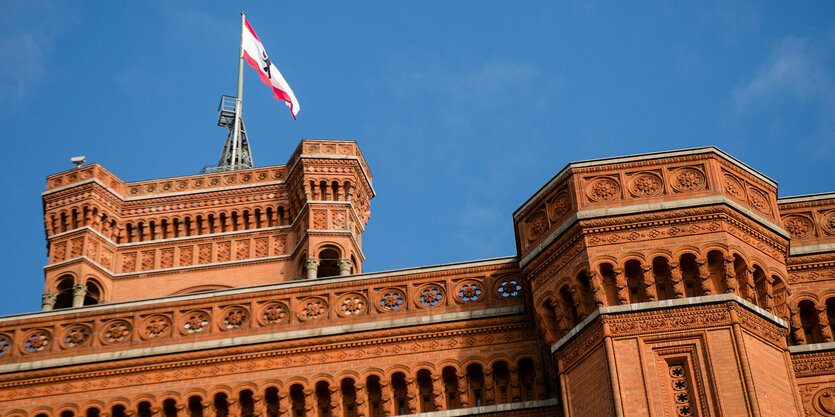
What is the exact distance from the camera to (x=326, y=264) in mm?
36688

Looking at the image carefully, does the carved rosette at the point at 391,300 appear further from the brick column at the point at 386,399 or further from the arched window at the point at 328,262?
the arched window at the point at 328,262

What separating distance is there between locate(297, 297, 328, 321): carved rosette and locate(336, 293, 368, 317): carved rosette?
252mm

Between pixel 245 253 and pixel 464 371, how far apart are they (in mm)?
14957

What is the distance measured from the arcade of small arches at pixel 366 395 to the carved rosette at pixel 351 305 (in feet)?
4.34

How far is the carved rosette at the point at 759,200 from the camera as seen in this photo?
23.4m

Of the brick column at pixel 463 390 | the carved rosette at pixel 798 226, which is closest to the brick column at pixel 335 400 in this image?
the brick column at pixel 463 390

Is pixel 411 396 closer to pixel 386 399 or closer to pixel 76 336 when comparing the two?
pixel 386 399

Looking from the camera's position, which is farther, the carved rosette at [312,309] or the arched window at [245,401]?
the carved rosette at [312,309]

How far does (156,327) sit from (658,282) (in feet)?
29.1

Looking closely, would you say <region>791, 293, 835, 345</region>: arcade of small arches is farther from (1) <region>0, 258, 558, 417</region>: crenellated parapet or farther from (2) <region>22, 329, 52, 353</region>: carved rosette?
(2) <region>22, 329, 52, 353</region>: carved rosette

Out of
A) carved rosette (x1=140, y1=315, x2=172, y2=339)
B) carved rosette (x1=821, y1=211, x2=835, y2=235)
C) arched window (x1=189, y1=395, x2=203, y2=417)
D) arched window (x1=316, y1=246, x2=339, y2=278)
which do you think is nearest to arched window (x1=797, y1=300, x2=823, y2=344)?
carved rosette (x1=821, y1=211, x2=835, y2=235)

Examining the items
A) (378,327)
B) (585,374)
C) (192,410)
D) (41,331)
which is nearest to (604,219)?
(585,374)

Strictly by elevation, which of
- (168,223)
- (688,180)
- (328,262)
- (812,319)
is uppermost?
(168,223)

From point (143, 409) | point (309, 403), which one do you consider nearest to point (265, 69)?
point (143, 409)
